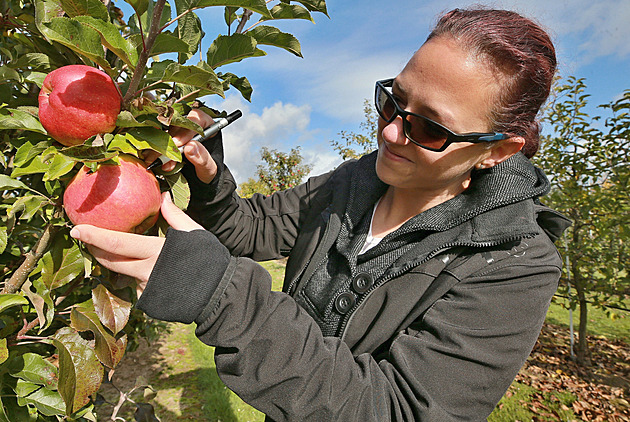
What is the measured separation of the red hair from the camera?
121 cm

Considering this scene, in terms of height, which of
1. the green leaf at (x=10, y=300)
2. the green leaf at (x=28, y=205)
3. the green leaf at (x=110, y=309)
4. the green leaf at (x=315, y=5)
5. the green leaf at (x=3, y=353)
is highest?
the green leaf at (x=315, y=5)

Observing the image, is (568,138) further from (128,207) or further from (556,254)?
(128,207)

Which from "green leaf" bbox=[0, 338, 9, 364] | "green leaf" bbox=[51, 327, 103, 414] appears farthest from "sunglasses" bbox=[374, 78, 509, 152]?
"green leaf" bbox=[0, 338, 9, 364]

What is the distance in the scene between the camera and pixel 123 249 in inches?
34.5

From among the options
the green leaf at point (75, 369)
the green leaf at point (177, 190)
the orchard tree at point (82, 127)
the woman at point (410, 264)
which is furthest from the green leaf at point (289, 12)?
the green leaf at point (75, 369)

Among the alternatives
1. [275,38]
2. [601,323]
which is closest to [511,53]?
[275,38]

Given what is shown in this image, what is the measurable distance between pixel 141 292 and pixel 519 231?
1.05m

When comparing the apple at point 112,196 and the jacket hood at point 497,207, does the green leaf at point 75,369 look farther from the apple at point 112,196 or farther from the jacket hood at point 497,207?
the jacket hood at point 497,207

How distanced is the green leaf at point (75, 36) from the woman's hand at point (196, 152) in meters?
0.26

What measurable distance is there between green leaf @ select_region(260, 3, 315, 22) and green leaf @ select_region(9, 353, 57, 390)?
3.48 feet

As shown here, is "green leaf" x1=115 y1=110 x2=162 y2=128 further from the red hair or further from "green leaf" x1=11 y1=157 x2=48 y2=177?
the red hair

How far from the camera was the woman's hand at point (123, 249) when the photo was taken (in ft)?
2.80

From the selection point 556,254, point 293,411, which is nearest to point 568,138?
point 556,254

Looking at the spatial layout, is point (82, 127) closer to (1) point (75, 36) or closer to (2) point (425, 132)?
(1) point (75, 36)
